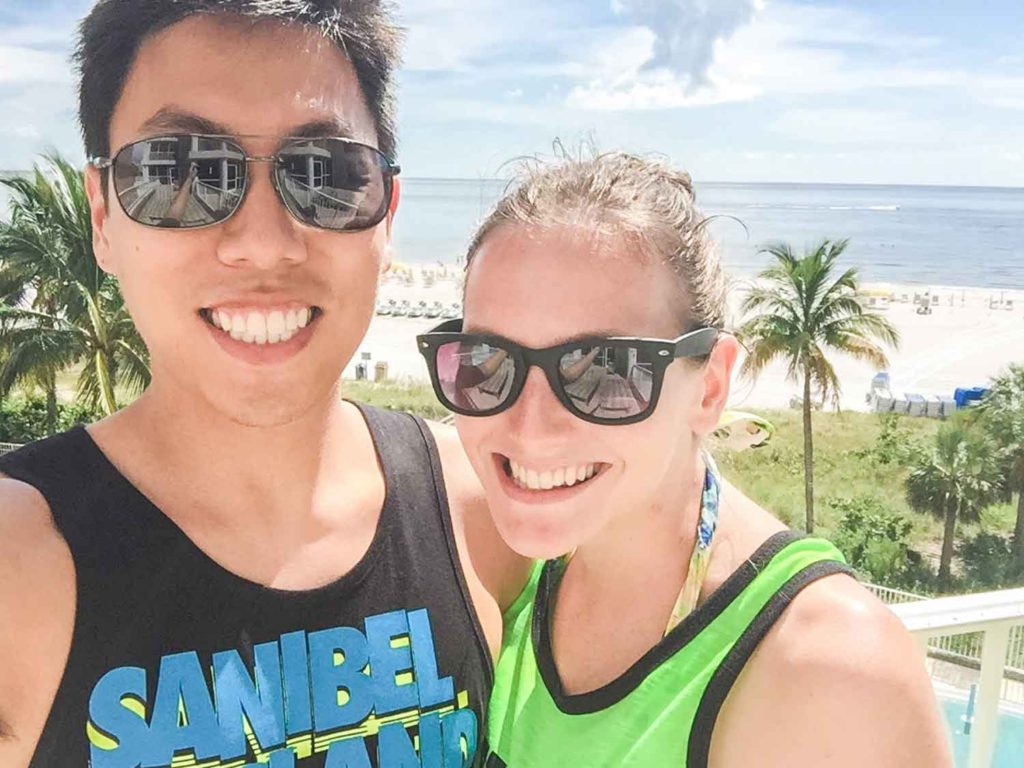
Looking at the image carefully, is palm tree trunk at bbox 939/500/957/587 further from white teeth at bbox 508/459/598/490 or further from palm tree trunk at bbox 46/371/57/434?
white teeth at bbox 508/459/598/490

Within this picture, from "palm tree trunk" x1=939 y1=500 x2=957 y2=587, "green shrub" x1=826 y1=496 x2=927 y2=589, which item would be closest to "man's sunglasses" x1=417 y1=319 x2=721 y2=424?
"green shrub" x1=826 y1=496 x2=927 y2=589

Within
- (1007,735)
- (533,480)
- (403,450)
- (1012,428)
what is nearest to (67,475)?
(403,450)

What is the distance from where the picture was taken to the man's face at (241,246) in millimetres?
1573

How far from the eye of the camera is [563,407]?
58.9 inches

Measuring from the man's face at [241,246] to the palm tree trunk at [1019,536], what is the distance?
19891 mm

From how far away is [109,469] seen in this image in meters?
1.51

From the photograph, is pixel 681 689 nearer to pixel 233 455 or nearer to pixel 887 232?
pixel 233 455

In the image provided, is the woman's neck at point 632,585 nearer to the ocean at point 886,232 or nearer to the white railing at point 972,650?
the white railing at point 972,650

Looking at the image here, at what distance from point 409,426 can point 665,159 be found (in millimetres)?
780

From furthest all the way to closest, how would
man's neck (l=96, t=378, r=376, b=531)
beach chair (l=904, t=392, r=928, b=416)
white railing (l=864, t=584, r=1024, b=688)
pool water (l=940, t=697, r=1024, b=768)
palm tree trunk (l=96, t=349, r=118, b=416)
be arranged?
beach chair (l=904, t=392, r=928, b=416) → palm tree trunk (l=96, t=349, r=118, b=416) → pool water (l=940, t=697, r=1024, b=768) → white railing (l=864, t=584, r=1024, b=688) → man's neck (l=96, t=378, r=376, b=531)

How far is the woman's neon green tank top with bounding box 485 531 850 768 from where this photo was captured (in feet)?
4.50

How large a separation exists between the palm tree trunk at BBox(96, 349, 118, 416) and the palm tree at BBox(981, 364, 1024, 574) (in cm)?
1657

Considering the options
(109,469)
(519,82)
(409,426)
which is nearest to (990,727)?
(409,426)

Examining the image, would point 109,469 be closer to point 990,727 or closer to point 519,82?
point 990,727
